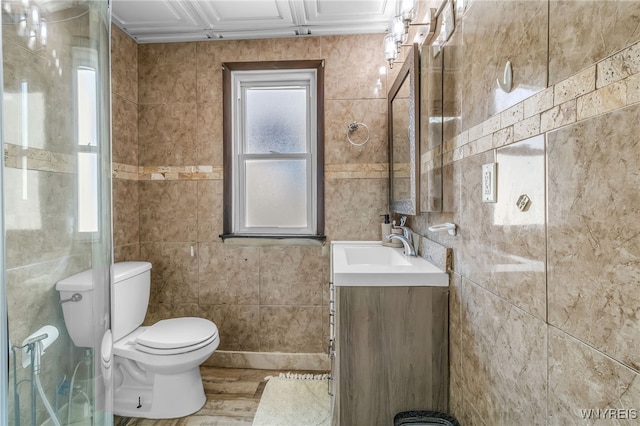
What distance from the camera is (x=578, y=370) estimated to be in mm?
571

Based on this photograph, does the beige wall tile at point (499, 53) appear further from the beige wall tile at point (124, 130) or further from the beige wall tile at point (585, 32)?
the beige wall tile at point (124, 130)

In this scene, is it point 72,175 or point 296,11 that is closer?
point 72,175

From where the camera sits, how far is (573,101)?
58 cm

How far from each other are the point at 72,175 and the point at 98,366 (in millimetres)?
482

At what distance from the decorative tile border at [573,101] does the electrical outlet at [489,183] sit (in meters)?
0.06

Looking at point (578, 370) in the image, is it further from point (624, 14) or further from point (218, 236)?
point (218, 236)

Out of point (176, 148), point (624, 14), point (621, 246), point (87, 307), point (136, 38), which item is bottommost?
point (87, 307)

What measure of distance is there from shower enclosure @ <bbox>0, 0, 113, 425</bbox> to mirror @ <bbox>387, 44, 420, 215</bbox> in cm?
119

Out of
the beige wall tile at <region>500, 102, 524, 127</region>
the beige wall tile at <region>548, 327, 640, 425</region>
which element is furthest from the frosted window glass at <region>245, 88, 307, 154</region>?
the beige wall tile at <region>548, 327, 640, 425</region>

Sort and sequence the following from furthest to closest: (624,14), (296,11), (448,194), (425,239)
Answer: (296,11) → (425,239) → (448,194) → (624,14)

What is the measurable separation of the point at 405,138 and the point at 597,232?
119cm

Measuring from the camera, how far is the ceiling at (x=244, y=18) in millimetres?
1863

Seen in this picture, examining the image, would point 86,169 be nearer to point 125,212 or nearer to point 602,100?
point 602,100

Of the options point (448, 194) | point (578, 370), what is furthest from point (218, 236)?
point (578, 370)
